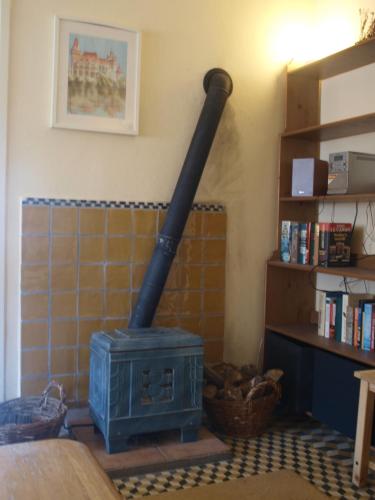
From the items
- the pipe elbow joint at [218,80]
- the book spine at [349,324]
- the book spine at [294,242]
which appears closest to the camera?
the book spine at [349,324]

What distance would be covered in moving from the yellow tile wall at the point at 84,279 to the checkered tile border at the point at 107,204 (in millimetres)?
12

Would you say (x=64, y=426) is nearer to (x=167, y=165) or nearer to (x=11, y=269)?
(x=11, y=269)

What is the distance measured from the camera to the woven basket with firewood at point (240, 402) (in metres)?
2.71

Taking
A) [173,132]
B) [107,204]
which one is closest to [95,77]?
[173,132]

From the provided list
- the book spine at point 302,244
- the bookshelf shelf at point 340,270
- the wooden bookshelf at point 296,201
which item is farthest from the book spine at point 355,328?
the book spine at point 302,244

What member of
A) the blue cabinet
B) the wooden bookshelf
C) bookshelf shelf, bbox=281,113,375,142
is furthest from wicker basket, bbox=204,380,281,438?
bookshelf shelf, bbox=281,113,375,142

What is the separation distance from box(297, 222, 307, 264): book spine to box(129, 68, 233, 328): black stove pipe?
68cm

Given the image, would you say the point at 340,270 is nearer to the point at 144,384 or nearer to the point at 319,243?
the point at 319,243

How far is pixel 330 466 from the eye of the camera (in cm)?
249

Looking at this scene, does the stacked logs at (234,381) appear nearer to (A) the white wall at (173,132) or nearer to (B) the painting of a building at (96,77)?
(A) the white wall at (173,132)

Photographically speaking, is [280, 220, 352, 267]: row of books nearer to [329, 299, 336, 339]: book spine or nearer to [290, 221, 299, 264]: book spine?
[290, 221, 299, 264]: book spine

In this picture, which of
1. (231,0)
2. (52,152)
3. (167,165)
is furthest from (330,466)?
(231,0)

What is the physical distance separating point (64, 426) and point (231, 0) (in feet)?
8.36

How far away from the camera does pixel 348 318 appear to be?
2.79 m
